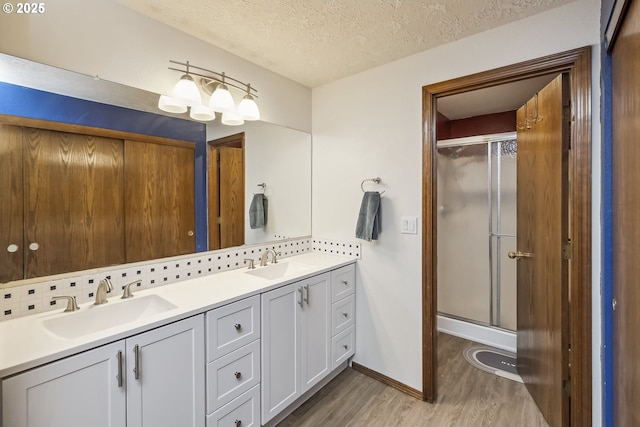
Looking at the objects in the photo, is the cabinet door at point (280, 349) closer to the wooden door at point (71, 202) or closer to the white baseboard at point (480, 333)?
the wooden door at point (71, 202)

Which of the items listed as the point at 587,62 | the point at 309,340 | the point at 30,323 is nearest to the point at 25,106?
the point at 30,323

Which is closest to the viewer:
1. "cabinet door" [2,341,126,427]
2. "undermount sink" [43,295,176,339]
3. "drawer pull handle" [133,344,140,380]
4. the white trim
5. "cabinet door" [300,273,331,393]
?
"cabinet door" [2,341,126,427]

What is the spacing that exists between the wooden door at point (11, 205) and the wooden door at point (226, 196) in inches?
33.3

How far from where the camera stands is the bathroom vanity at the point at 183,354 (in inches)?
35.3

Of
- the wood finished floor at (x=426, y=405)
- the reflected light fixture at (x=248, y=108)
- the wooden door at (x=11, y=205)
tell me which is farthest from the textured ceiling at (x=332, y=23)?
the wood finished floor at (x=426, y=405)

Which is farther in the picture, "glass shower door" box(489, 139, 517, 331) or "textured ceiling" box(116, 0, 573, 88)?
"glass shower door" box(489, 139, 517, 331)

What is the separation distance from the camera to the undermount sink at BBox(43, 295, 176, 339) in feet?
3.76

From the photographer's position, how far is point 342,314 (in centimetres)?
207

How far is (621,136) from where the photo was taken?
1061 millimetres

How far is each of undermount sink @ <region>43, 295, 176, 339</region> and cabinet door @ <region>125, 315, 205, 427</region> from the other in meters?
0.16

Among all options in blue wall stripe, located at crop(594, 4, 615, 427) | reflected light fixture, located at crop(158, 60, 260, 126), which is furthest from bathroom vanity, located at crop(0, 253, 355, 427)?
blue wall stripe, located at crop(594, 4, 615, 427)

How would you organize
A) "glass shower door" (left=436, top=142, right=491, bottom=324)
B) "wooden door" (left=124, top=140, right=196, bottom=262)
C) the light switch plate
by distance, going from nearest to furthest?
1. "wooden door" (left=124, top=140, right=196, bottom=262)
2. the light switch plate
3. "glass shower door" (left=436, top=142, right=491, bottom=324)

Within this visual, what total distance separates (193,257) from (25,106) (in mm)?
1010

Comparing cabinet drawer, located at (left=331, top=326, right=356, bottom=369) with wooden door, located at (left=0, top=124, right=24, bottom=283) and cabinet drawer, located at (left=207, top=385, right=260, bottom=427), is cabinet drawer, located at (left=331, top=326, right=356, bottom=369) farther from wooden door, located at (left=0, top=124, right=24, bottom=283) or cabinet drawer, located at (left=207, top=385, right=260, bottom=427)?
wooden door, located at (left=0, top=124, right=24, bottom=283)
